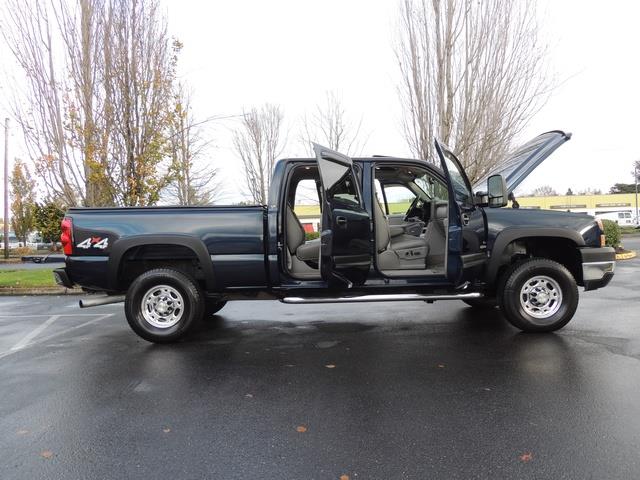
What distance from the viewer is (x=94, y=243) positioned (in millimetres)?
5070

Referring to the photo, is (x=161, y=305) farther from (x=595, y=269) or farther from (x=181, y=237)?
(x=595, y=269)

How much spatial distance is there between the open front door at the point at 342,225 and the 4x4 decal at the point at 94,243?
8.07 ft

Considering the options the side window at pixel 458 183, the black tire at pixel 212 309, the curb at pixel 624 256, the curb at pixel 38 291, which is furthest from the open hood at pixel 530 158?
the curb at pixel 624 256

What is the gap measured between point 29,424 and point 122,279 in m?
2.30

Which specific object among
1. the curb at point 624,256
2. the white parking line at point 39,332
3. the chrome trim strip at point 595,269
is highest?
the chrome trim strip at point 595,269

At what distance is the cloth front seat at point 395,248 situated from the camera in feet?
17.5

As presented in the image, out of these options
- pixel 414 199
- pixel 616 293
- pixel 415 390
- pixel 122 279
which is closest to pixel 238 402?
pixel 415 390

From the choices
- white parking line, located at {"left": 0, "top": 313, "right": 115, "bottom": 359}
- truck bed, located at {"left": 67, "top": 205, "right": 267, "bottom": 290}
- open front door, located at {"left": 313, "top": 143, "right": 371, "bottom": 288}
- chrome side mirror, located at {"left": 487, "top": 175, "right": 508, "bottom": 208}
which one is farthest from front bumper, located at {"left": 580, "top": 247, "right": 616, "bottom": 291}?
white parking line, located at {"left": 0, "top": 313, "right": 115, "bottom": 359}

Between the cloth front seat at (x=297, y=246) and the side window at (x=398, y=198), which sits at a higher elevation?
the side window at (x=398, y=198)

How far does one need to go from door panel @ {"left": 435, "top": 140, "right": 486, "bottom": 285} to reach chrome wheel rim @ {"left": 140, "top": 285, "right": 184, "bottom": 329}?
3161mm

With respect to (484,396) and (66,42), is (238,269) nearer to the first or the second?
(484,396)

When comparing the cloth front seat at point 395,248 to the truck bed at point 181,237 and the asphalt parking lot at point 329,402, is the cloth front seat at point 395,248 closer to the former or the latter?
the asphalt parking lot at point 329,402

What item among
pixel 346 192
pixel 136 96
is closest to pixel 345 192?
pixel 346 192

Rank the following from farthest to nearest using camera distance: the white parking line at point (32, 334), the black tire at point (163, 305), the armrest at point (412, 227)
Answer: the armrest at point (412, 227) → the white parking line at point (32, 334) → the black tire at point (163, 305)
